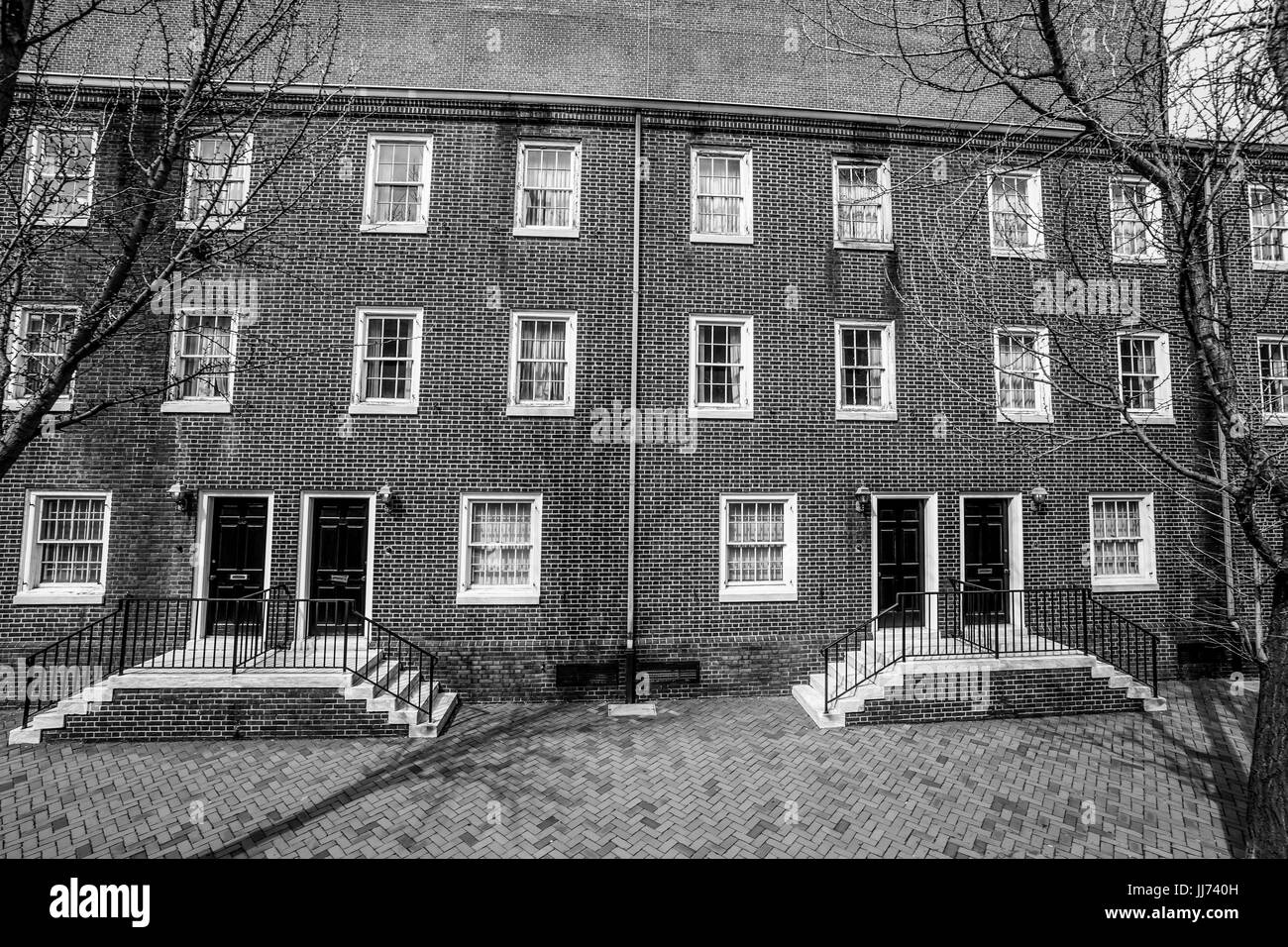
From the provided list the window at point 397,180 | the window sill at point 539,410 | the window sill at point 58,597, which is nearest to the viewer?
the window sill at point 58,597

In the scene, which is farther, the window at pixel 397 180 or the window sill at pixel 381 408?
the window at pixel 397 180

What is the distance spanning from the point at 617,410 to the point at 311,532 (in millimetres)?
5945

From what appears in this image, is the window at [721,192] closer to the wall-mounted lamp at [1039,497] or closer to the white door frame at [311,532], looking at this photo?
the wall-mounted lamp at [1039,497]

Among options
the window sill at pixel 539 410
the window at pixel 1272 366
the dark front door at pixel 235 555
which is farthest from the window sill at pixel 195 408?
the window at pixel 1272 366

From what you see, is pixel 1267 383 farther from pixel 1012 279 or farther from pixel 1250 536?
pixel 1250 536

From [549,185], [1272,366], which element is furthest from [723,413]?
[1272,366]

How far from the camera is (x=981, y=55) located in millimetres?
5207

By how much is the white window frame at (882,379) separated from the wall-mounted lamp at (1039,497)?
3134 millimetres

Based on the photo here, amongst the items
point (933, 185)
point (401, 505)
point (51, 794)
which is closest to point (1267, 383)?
point (933, 185)

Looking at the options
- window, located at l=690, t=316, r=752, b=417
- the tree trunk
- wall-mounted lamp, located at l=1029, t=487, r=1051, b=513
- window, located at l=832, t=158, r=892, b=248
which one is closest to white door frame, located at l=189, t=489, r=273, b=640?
window, located at l=690, t=316, r=752, b=417

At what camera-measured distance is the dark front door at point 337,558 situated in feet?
33.2

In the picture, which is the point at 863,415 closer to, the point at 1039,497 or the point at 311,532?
the point at 1039,497

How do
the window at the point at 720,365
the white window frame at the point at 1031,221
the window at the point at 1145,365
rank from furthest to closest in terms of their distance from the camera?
the window at the point at 1145,365
the white window frame at the point at 1031,221
the window at the point at 720,365

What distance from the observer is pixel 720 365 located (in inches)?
431
